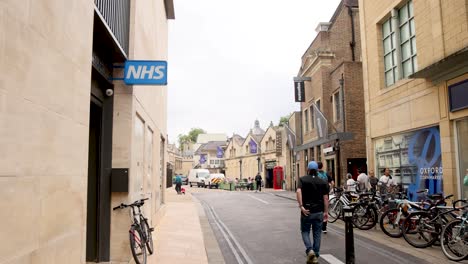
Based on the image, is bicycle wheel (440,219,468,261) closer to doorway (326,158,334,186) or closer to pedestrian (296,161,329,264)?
pedestrian (296,161,329,264)

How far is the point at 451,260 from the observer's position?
7148mm

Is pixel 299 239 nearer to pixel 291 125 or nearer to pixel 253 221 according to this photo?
pixel 253 221

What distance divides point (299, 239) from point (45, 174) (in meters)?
7.42

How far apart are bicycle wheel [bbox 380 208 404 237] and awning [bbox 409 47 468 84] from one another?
4289mm

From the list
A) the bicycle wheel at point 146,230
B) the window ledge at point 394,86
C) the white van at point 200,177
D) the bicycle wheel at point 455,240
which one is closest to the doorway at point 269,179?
the white van at point 200,177

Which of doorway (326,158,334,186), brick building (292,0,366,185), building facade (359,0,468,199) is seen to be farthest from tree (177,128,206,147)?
building facade (359,0,468,199)

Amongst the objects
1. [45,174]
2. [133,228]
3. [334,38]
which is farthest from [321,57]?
[45,174]

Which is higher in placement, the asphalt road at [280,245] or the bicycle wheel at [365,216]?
the bicycle wheel at [365,216]

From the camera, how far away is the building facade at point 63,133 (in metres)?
2.84

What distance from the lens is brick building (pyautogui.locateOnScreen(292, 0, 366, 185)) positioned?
22641 mm

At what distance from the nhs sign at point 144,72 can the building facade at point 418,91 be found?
782 centimetres

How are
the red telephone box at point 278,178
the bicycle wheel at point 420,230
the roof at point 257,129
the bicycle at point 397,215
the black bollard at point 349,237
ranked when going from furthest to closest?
the roof at point 257,129 < the red telephone box at point 278,178 < the bicycle at point 397,215 < the bicycle wheel at point 420,230 < the black bollard at point 349,237

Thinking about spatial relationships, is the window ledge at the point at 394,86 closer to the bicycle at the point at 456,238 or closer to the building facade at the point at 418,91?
the building facade at the point at 418,91

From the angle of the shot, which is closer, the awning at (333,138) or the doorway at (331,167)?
the awning at (333,138)
